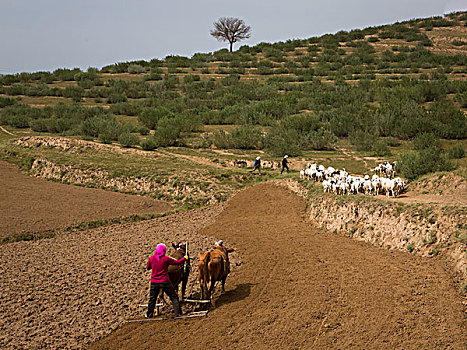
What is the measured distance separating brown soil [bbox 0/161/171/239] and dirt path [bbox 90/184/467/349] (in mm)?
10620

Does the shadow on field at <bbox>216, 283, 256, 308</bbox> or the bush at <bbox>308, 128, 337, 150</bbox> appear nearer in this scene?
the shadow on field at <bbox>216, 283, 256, 308</bbox>

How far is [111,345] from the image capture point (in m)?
8.49

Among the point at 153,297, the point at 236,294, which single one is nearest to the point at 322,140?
the point at 236,294

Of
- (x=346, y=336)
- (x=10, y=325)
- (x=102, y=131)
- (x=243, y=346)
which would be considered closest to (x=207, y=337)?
(x=243, y=346)

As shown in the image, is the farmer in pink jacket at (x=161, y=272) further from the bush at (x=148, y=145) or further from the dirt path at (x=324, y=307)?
the bush at (x=148, y=145)

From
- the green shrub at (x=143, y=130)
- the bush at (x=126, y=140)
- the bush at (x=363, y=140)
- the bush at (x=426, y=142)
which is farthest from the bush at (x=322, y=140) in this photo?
the green shrub at (x=143, y=130)

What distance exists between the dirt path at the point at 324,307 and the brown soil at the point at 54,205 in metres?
10.6

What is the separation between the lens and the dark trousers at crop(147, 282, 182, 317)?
29.6 ft

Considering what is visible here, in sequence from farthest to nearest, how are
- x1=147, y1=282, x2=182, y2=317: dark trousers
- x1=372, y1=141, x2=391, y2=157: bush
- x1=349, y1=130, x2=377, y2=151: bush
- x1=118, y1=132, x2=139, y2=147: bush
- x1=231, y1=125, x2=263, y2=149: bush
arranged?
x1=231, y1=125, x2=263, y2=149: bush < x1=118, y1=132, x2=139, y2=147: bush < x1=349, y1=130, x2=377, y2=151: bush < x1=372, y1=141, x2=391, y2=157: bush < x1=147, y1=282, x2=182, y2=317: dark trousers

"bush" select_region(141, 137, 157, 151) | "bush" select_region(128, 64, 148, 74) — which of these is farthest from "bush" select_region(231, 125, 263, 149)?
"bush" select_region(128, 64, 148, 74)

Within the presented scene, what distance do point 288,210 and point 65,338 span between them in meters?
11.9

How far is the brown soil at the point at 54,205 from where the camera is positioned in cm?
1953

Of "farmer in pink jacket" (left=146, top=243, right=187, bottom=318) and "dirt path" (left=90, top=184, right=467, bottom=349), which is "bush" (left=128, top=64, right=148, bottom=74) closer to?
"dirt path" (left=90, top=184, right=467, bottom=349)

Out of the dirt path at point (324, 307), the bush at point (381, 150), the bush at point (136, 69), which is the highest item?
the bush at point (136, 69)
